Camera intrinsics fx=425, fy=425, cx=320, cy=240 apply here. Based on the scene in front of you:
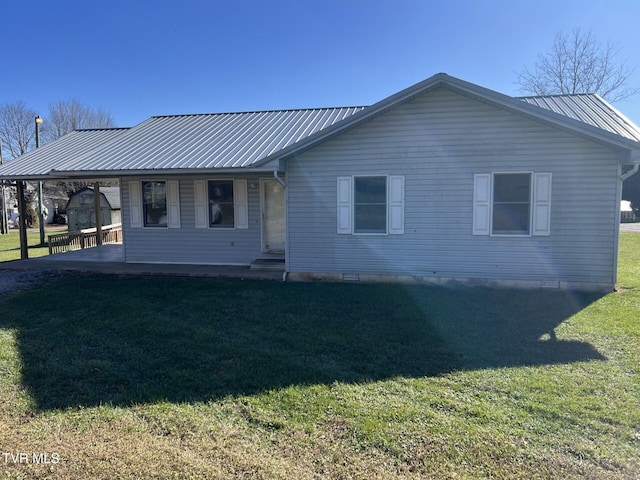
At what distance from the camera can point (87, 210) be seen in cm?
2094

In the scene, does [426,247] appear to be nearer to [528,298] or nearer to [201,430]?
[528,298]

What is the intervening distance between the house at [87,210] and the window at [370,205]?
15345mm

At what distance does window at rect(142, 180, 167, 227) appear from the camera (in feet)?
35.3

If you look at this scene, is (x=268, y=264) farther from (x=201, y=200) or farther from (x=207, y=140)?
(x=207, y=140)

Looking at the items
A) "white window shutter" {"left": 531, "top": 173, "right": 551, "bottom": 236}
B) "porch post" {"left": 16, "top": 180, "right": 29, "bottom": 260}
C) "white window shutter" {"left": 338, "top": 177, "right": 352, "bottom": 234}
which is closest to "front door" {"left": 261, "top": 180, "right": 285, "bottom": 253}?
"white window shutter" {"left": 338, "top": 177, "right": 352, "bottom": 234}

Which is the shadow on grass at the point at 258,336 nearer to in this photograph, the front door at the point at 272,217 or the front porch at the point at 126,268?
the front porch at the point at 126,268

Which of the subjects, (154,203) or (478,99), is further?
(154,203)

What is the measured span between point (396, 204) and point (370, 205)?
545 mm

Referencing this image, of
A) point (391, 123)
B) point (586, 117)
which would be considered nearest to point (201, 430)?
point (391, 123)

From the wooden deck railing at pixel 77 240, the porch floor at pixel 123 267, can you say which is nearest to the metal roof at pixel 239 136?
the porch floor at pixel 123 267

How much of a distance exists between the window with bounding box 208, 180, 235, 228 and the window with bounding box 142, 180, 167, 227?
124 centimetres

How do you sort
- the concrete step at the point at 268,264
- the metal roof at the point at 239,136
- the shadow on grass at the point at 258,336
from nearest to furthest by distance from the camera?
the shadow on grass at the point at 258,336, the metal roof at the point at 239,136, the concrete step at the point at 268,264

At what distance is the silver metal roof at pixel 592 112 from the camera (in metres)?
8.00

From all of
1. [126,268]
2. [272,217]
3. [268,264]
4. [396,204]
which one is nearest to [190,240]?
[126,268]
